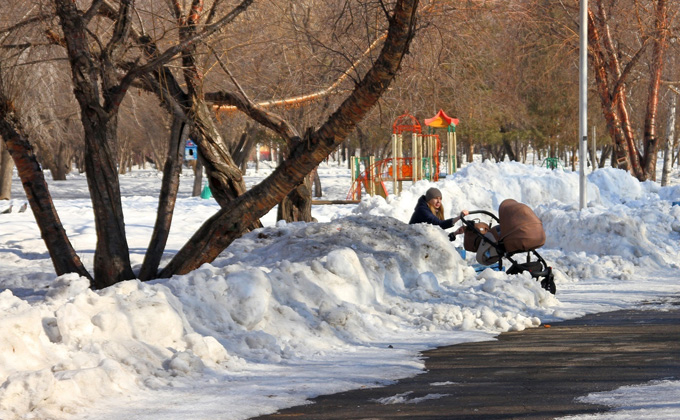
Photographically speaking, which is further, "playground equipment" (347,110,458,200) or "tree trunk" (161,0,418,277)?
"playground equipment" (347,110,458,200)

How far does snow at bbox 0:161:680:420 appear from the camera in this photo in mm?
5641

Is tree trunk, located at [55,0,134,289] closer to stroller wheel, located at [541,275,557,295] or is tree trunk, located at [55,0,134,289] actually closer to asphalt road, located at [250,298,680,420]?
asphalt road, located at [250,298,680,420]

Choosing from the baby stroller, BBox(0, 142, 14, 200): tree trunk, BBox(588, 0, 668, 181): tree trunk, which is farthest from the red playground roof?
the baby stroller

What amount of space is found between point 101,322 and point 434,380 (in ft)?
7.93

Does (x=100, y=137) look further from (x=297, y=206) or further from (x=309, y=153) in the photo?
(x=297, y=206)

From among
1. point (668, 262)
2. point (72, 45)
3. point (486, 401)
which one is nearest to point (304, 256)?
point (72, 45)

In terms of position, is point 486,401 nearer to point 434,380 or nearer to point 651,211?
point 434,380

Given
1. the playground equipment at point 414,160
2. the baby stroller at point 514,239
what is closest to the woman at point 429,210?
the baby stroller at point 514,239

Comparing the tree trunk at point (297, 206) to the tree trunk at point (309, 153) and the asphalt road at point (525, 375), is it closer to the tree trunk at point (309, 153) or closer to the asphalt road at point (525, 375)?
the tree trunk at point (309, 153)

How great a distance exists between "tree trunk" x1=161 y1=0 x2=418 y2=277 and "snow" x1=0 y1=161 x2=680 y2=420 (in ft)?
2.18

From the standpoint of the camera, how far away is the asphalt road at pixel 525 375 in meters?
5.36

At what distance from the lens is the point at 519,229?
10.6 m

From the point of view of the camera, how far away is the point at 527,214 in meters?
10.8

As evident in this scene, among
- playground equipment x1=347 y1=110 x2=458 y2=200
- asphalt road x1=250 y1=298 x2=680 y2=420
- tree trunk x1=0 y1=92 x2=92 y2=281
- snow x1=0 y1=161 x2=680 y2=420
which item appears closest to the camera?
asphalt road x1=250 y1=298 x2=680 y2=420
